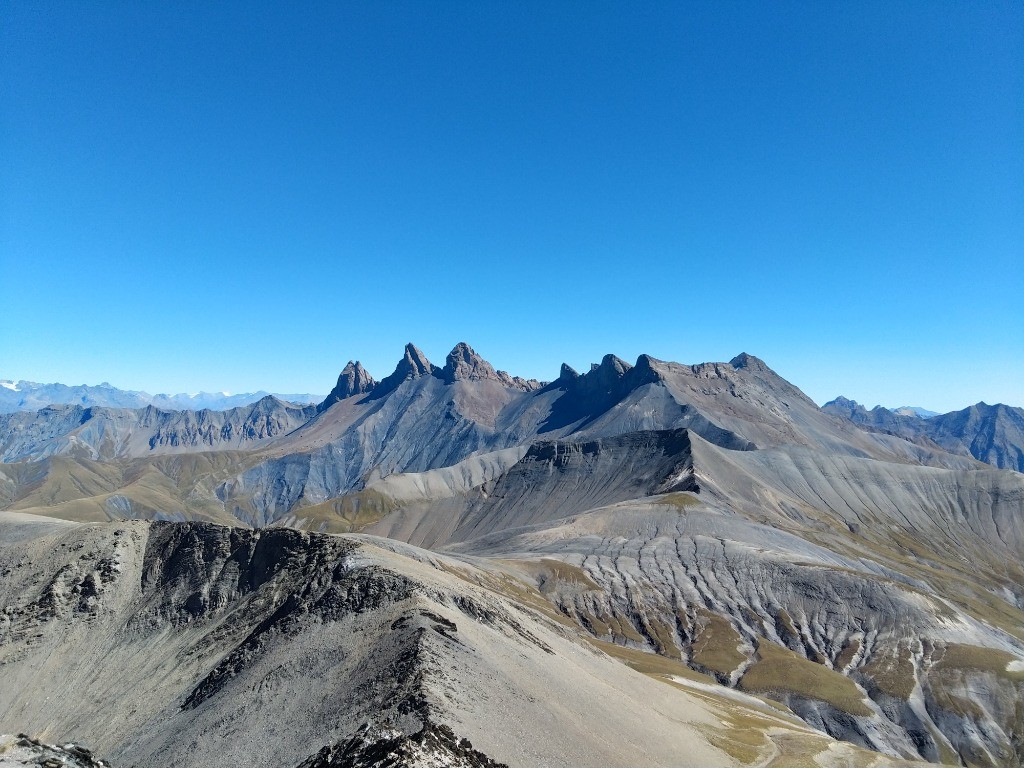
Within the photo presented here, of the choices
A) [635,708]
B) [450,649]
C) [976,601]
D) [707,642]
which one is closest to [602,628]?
[707,642]

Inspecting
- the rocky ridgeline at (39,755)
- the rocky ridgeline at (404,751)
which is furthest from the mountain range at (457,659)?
the rocky ridgeline at (39,755)

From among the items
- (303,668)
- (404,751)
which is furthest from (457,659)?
(404,751)

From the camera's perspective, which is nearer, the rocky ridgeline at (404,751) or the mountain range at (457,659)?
the rocky ridgeline at (404,751)

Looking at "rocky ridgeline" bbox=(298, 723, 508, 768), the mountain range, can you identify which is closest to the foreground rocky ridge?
"rocky ridgeline" bbox=(298, 723, 508, 768)

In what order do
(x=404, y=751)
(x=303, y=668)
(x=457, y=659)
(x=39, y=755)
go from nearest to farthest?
(x=39, y=755) → (x=404, y=751) → (x=457, y=659) → (x=303, y=668)

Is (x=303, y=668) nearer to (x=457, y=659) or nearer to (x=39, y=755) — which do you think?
(x=457, y=659)

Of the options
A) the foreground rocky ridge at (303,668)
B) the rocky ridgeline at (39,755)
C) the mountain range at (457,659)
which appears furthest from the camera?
the mountain range at (457,659)

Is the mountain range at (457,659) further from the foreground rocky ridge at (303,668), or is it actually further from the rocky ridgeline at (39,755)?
the rocky ridgeline at (39,755)

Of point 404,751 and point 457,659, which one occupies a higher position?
point 457,659

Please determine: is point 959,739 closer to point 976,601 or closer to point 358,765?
point 976,601

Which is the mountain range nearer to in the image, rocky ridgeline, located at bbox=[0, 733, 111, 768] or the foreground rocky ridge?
the foreground rocky ridge

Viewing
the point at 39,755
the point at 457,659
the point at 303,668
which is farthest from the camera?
the point at 303,668

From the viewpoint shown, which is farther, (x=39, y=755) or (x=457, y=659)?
(x=457, y=659)
